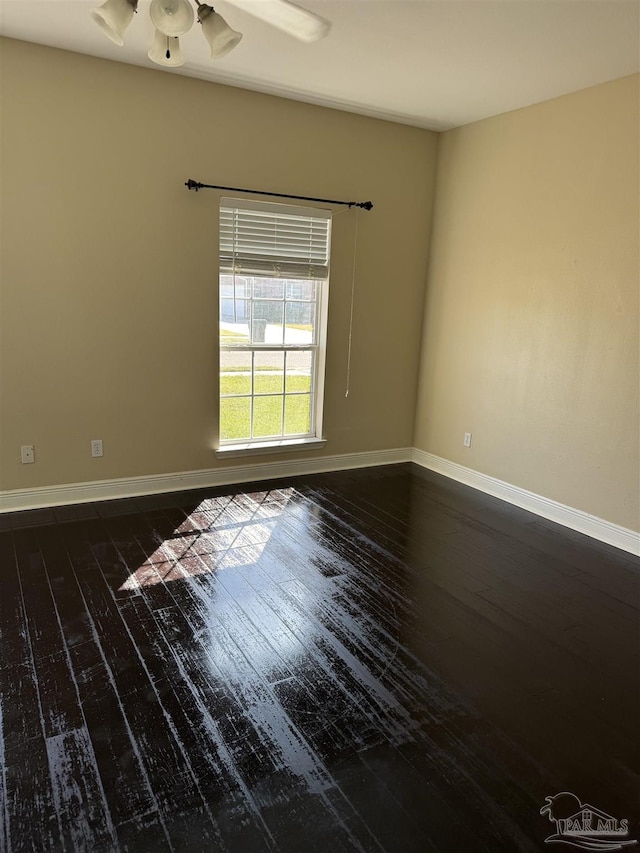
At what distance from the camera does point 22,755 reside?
1.75m

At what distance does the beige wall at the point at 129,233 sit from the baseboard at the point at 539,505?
4.87ft

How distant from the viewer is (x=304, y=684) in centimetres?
212

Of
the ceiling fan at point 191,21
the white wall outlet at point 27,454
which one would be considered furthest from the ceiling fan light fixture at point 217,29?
the white wall outlet at point 27,454

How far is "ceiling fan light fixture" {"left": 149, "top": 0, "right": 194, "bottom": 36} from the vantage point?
183cm

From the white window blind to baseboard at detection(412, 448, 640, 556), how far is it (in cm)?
186

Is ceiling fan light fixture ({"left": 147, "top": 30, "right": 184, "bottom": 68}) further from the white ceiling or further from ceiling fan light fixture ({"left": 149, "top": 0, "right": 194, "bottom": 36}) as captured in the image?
the white ceiling

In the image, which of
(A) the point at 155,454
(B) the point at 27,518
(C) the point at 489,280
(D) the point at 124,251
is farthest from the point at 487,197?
→ (B) the point at 27,518

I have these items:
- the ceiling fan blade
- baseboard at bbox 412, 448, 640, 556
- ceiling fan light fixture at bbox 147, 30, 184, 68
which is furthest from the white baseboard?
the ceiling fan blade

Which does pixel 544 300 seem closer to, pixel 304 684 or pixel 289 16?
pixel 289 16

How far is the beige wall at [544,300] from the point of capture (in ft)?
11.1

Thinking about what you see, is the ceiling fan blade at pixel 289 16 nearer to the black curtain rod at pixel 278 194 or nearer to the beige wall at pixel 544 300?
the black curtain rod at pixel 278 194

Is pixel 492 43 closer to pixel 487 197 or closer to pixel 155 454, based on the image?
pixel 487 197

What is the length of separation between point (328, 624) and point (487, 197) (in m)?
3.34

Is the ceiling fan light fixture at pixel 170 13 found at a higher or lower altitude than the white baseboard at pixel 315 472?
higher
